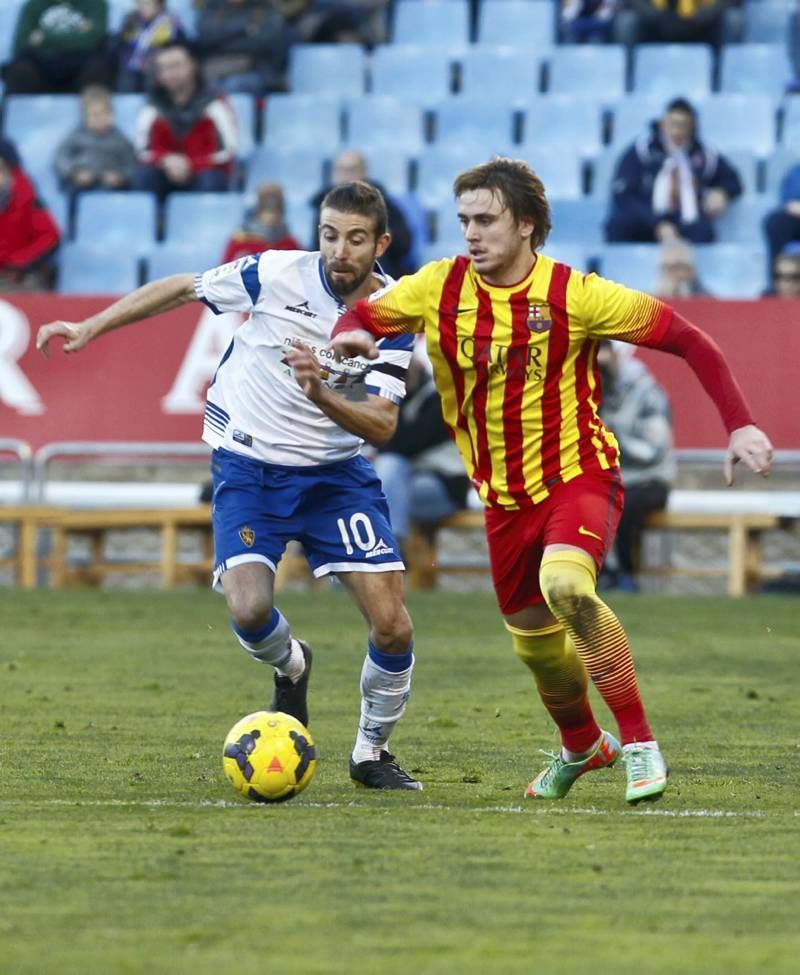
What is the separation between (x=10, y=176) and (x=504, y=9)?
5.29m

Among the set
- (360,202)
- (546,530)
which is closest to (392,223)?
(360,202)

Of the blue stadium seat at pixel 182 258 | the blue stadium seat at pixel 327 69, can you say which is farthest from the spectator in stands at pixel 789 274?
the blue stadium seat at pixel 327 69

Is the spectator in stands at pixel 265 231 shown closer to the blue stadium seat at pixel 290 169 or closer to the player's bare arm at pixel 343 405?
the blue stadium seat at pixel 290 169

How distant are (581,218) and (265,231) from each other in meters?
3.13

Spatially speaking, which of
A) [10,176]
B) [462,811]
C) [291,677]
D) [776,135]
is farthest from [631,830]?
[776,135]

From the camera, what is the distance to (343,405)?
662 cm

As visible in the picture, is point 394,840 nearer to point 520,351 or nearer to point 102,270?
point 520,351

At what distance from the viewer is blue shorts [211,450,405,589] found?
286 inches

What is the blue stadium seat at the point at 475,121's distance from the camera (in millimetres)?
19125

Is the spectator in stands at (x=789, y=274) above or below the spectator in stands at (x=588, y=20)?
below

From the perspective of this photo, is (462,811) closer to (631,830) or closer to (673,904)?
(631,830)

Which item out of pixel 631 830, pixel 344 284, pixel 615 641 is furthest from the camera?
pixel 344 284

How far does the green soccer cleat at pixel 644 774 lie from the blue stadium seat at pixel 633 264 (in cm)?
1136

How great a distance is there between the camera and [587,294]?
6.54 meters
